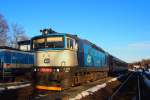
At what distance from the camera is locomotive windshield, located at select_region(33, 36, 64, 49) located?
17.5 meters

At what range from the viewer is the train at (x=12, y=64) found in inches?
1094

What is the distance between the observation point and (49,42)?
17844 millimetres

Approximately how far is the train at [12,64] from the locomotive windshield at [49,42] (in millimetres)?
8712

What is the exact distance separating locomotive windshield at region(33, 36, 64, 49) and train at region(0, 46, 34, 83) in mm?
8712

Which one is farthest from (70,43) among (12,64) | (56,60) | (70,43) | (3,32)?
(3,32)

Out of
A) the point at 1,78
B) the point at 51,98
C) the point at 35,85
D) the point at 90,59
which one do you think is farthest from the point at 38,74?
the point at 1,78

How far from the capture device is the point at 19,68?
30297mm

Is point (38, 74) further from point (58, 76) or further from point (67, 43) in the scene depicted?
point (67, 43)

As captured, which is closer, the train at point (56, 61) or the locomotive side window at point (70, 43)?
the train at point (56, 61)

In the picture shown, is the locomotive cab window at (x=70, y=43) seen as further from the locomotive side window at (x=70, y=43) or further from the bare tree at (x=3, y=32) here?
the bare tree at (x=3, y=32)

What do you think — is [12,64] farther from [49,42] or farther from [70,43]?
[70,43]

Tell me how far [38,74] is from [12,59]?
41.5ft

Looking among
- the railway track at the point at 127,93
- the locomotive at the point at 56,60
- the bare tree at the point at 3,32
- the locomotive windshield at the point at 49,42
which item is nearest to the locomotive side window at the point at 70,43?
the locomotive at the point at 56,60

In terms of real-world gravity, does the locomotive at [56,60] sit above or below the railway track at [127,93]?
above
